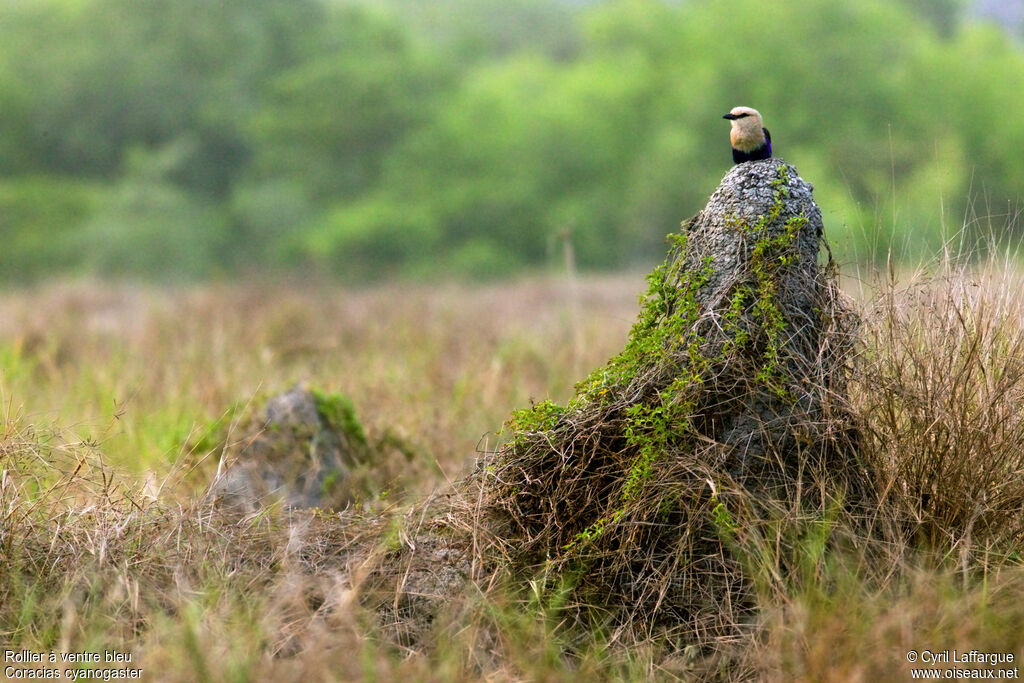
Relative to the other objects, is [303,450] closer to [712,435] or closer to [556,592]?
[556,592]

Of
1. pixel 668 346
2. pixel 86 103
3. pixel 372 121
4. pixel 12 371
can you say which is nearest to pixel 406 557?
pixel 668 346

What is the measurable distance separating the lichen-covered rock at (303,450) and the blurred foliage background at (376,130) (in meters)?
21.4

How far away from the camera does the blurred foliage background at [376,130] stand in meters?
27.8

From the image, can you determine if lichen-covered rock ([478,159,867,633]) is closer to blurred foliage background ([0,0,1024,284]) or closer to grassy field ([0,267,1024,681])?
grassy field ([0,267,1024,681])

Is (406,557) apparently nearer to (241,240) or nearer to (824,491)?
(824,491)

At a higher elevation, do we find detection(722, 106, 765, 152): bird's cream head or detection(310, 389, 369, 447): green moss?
detection(722, 106, 765, 152): bird's cream head

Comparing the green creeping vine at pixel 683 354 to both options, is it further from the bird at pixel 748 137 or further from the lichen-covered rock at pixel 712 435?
the bird at pixel 748 137

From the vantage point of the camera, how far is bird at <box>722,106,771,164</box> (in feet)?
10.3

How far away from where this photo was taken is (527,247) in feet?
102

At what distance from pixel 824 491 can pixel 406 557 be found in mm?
1303

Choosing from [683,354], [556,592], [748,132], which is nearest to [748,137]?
[748,132]

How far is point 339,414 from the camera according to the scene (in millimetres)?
4859

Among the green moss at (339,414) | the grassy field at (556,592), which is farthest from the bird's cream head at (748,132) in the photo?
the green moss at (339,414)

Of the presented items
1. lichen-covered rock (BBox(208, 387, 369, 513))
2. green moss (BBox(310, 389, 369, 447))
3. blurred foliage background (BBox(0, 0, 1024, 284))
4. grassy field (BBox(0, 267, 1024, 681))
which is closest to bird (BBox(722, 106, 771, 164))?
grassy field (BBox(0, 267, 1024, 681))
